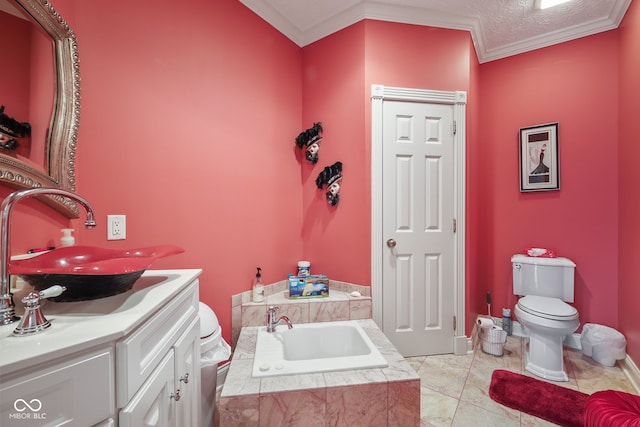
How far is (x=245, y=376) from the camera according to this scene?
1.29 m

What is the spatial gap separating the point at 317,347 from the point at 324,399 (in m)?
0.63

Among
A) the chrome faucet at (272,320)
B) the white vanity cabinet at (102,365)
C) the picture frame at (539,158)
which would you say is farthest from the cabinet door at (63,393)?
the picture frame at (539,158)

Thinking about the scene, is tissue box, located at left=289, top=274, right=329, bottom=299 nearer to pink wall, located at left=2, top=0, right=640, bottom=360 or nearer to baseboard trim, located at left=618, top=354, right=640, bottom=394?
pink wall, located at left=2, top=0, right=640, bottom=360

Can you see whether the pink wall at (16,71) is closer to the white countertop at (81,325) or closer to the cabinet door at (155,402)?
the white countertop at (81,325)

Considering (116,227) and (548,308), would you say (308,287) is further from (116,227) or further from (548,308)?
(548,308)

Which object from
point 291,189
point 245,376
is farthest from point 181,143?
point 245,376

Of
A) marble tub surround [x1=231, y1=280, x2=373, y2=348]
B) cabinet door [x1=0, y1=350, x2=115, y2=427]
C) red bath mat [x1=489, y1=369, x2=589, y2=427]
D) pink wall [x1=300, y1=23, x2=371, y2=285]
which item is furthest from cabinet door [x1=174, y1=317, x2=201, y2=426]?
red bath mat [x1=489, y1=369, x2=589, y2=427]

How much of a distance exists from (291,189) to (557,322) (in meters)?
2.20

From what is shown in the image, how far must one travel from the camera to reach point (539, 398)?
1640 mm

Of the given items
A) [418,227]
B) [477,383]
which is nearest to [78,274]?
[418,227]

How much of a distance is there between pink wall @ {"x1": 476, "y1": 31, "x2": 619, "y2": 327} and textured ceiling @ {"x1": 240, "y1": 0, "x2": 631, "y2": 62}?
15cm

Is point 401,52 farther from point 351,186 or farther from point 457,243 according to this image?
point 457,243

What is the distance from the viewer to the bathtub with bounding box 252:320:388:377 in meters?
1.37

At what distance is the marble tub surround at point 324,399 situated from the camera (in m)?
1.16
